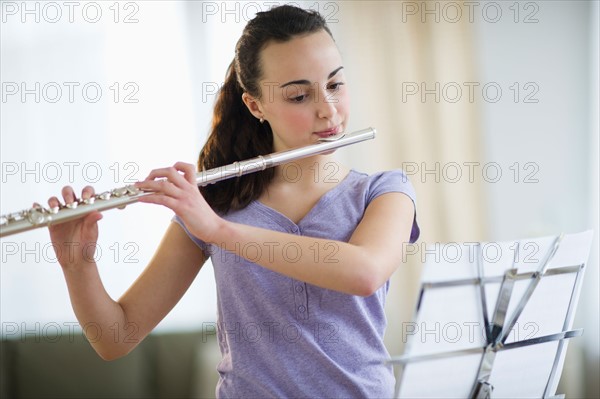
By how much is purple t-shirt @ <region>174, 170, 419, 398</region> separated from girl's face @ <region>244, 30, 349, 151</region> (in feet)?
0.52

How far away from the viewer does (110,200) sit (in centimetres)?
142

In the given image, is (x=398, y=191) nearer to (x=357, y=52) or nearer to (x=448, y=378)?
(x=448, y=378)

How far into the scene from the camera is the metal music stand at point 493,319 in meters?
1.24

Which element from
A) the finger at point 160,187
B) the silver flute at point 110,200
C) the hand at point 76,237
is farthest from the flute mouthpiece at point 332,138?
the hand at point 76,237

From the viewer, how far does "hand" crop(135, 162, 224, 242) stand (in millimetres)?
1371

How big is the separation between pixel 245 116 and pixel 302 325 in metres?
0.54

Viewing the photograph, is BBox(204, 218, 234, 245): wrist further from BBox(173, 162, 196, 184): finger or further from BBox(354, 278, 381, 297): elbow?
BBox(354, 278, 381, 297): elbow

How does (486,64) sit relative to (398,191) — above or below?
above

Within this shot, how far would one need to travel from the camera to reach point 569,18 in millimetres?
3031

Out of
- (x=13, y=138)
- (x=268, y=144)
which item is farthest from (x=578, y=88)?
(x=13, y=138)

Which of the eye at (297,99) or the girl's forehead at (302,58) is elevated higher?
the girl's forehead at (302,58)

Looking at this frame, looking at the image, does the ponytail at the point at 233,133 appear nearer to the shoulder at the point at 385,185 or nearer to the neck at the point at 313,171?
the neck at the point at 313,171

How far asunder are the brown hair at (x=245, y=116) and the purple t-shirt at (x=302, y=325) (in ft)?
0.28

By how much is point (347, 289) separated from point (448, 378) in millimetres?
232
